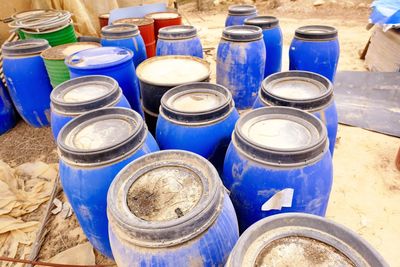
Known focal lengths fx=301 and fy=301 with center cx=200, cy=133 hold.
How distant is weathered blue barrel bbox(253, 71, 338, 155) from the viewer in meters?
2.55

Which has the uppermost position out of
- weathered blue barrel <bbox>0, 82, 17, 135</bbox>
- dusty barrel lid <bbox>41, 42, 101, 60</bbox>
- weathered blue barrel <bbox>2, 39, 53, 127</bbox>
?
dusty barrel lid <bbox>41, 42, 101, 60</bbox>

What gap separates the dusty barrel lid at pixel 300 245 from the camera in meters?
1.30

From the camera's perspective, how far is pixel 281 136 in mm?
2217

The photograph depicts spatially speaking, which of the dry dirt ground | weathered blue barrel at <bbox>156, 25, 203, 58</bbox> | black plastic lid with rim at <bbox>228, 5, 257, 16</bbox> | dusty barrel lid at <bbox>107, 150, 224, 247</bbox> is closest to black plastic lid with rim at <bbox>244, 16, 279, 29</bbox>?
black plastic lid with rim at <bbox>228, 5, 257, 16</bbox>

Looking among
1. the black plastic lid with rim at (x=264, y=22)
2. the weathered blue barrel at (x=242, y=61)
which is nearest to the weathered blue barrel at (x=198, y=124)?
the weathered blue barrel at (x=242, y=61)

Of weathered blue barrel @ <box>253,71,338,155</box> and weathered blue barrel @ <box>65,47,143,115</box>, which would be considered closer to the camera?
weathered blue barrel @ <box>253,71,338,155</box>

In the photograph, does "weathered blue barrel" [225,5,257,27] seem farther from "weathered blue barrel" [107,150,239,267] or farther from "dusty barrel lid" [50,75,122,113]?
"weathered blue barrel" [107,150,239,267]

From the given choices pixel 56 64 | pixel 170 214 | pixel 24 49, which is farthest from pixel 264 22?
pixel 170 214

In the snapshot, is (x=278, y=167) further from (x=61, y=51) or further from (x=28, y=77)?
(x=28, y=77)

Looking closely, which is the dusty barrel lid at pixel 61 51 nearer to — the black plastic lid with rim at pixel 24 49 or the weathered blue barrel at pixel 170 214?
the black plastic lid with rim at pixel 24 49

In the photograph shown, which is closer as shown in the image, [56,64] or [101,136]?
[101,136]

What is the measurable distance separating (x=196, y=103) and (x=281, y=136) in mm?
875

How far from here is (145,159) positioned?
6.40 ft

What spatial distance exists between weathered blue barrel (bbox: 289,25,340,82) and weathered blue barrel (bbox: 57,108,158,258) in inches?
107
